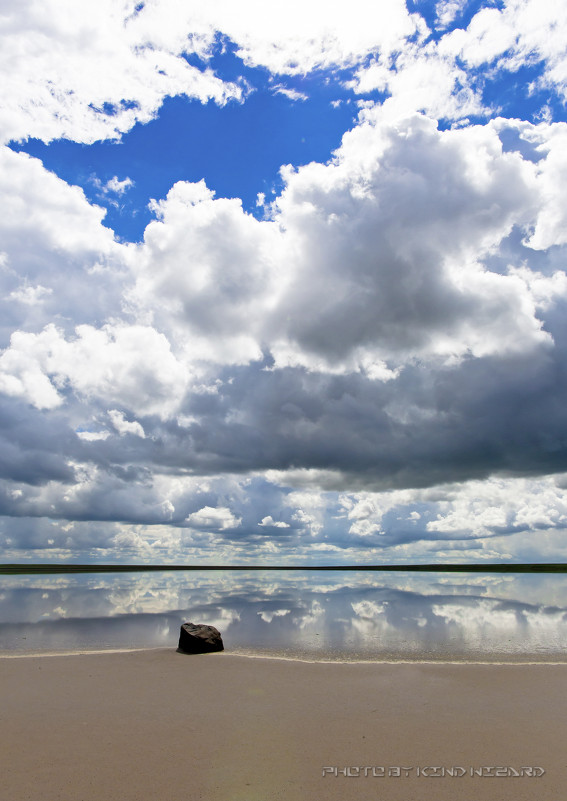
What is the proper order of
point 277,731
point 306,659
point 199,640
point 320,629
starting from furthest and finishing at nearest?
point 320,629 → point 199,640 → point 306,659 → point 277,731

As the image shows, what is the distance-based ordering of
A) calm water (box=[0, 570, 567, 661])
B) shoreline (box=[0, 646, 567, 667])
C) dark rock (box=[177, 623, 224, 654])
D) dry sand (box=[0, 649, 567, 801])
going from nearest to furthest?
dry sand (box=[0, 649, 567, 801])
shoreline (box=[0, 646, 567, 667])
dark rock (box=[177, 623, 224, 654])
calm water (box=[0, 570, 567, 661])

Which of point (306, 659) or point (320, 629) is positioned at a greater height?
point (306, 659)

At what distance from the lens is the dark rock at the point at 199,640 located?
21047mm

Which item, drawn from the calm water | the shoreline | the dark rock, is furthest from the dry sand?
the calm water

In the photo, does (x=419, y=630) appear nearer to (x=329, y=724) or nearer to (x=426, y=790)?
(x=329, y=724)

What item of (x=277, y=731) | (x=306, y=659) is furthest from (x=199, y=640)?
(x=277, y=731)

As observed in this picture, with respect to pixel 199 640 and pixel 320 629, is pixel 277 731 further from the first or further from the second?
pixel 320 629

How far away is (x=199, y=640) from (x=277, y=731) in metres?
10.7

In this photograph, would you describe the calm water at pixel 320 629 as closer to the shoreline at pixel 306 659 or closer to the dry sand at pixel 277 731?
the shoreline at pixel 306 659

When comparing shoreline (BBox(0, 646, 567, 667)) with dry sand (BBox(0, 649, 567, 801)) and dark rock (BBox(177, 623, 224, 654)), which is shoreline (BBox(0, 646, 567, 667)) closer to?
dark rock (BBox(177, 623, 224, 654))

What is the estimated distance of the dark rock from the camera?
21.0m

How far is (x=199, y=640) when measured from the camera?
21125mm

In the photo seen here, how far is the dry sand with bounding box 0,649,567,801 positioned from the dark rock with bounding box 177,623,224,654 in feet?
10.0

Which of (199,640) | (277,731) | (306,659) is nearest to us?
(277,731)
